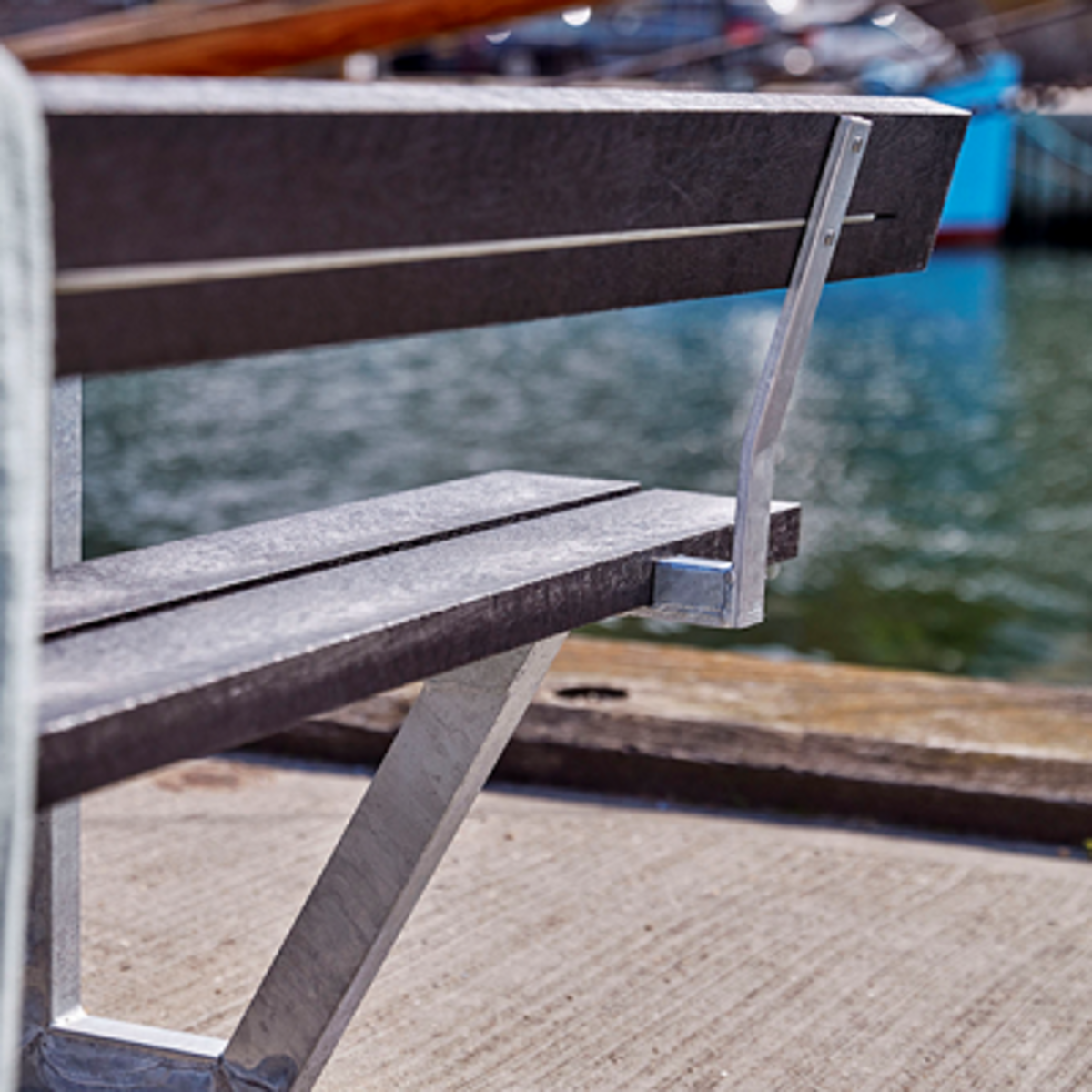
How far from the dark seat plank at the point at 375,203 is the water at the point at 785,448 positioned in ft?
17.5

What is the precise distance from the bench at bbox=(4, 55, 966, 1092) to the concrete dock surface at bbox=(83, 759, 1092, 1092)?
46 cm

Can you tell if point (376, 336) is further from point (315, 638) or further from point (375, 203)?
point (315, 638)

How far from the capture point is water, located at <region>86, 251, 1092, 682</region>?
305 inches

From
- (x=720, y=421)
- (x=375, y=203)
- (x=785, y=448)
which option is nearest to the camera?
(x=375, y=203)

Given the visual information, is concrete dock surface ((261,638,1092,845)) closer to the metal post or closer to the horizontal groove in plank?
the horizontal groove in plank

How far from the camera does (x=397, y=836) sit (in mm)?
1850

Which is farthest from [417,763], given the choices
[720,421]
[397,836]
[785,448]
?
[720,421]

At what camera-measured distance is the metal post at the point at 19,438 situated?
0.98 metres

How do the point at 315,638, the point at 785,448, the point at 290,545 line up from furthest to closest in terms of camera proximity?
the point at 785,448, the point at 290,545, the point at 315,638

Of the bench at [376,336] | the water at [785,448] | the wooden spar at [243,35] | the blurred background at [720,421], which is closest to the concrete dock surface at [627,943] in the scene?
the bench at [376,336]

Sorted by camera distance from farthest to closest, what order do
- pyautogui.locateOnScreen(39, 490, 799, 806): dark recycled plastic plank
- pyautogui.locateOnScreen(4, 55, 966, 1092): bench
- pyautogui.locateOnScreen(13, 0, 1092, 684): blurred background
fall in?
pyautogui.locateOnScreen(13, 0, 1092, 684): blurred background, pyautogui.locateOnScreen(39, 490, 799, 806): dark recycled plastic plank, pyautogui.locateOnScreen(4, 55, 966, 1092): bench

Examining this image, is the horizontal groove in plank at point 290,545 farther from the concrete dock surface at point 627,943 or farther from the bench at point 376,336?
the concrete dock surface at point 627,943

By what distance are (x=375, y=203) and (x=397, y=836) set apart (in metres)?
0.80

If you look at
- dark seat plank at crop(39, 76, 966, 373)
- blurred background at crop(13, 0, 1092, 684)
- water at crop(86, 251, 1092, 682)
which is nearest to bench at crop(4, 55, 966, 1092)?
dark seat plank at crop(39, 76, 966, 373)
